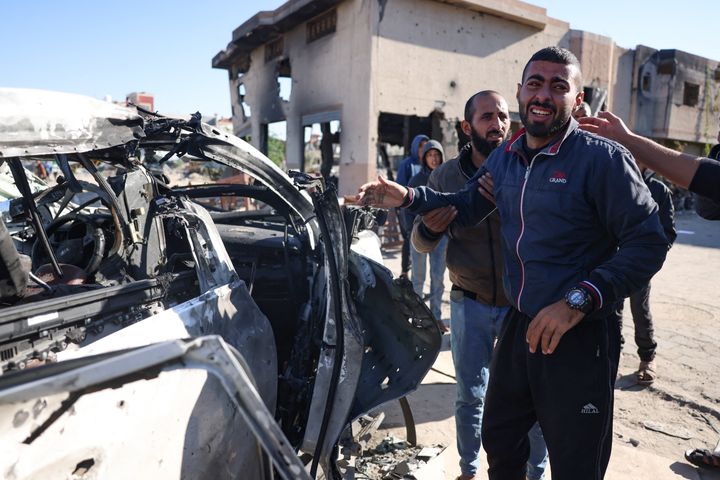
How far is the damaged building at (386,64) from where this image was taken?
10047mm

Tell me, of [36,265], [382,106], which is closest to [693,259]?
[382,106]

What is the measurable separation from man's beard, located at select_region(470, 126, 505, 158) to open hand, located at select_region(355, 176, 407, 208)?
2.11ft

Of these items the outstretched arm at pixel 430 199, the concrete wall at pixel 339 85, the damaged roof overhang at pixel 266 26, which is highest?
the damaged roof overhang at pixel 266 26

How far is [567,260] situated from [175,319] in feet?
4.43

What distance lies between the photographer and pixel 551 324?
1583mm

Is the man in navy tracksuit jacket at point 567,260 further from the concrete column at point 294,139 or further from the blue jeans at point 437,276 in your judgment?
the concrete column at point 294,139

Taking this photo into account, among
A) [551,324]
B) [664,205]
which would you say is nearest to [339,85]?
[664,205]

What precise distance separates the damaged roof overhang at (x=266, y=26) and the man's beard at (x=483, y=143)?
29.4 feet

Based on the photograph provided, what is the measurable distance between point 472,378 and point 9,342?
1.85 metres

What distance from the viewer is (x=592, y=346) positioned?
1.68 meters

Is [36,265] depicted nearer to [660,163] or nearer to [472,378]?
[472,378]

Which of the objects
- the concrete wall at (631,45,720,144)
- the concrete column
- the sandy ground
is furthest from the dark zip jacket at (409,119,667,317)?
the concrete wall at (631,45,720,144)

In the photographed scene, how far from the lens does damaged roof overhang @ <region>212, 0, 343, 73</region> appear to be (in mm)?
10898

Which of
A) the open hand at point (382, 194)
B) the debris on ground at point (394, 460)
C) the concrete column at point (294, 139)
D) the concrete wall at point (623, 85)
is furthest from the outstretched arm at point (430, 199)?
the concrete wall at point (623, 85)
